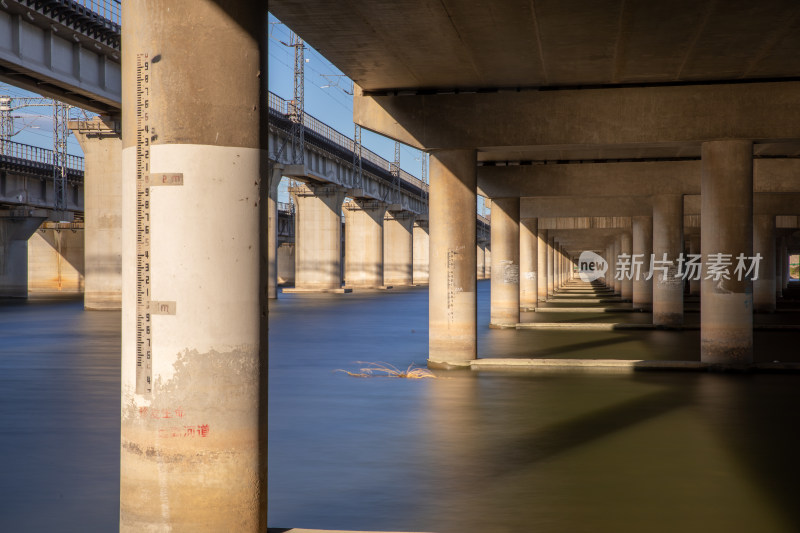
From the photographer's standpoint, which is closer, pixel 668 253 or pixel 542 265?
pixel 668 253

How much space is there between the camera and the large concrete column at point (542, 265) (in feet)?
186

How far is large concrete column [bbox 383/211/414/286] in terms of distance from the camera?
9356 centimetres

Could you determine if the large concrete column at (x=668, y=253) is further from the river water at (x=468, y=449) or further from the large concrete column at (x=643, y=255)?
the river water at (x=468, y=449)

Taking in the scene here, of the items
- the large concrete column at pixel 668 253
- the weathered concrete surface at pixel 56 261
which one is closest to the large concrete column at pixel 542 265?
the large concrete column at pixel 668 253

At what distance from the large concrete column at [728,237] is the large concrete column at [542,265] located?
36486 mm

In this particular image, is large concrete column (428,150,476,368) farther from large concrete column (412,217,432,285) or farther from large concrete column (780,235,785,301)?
large concrete column (412,217,432,285)

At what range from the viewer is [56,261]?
74250 mm

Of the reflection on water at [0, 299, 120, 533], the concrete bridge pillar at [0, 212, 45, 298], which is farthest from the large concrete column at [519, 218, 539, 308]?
the concrete bridge pillar at [0, 212, 45, 298]

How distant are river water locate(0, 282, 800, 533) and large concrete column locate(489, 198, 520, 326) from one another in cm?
1169

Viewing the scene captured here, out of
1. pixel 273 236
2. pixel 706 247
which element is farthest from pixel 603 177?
pixel 273 236

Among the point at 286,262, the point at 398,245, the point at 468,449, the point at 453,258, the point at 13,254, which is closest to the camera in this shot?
the point at 468,449

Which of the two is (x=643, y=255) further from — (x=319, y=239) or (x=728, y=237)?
(x=319, y=239)

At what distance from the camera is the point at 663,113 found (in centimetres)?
1875

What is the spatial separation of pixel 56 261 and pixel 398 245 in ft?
113
